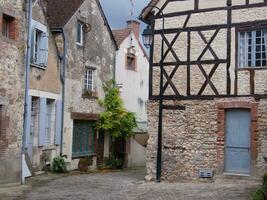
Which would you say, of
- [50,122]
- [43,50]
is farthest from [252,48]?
[50,122]

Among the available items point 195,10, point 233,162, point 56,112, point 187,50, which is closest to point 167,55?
point 187,50

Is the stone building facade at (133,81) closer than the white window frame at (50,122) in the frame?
No

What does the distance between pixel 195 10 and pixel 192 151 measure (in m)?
4.62

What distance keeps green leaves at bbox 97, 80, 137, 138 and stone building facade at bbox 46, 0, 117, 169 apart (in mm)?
350

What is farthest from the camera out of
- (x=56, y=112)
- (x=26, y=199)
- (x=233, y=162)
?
(x=56, y=112)

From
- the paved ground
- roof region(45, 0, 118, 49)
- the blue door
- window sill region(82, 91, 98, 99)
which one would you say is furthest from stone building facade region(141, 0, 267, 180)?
window sill region(82, 91, 98, 99)

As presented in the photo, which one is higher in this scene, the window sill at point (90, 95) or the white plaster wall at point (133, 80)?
the white plaster wall at point (133, 80)

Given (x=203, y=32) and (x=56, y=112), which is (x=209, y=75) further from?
(x=56, y=112)

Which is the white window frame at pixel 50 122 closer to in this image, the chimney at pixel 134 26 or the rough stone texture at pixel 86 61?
the rough stone texture at pixel 86 61

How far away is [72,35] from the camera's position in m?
20.1

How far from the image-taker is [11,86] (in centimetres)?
1433

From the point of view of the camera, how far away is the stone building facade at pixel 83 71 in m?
19.8

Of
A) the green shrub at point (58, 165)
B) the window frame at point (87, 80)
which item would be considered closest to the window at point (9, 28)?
the green shrub at point (58, 165)

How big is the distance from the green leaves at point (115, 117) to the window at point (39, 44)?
491 cm
